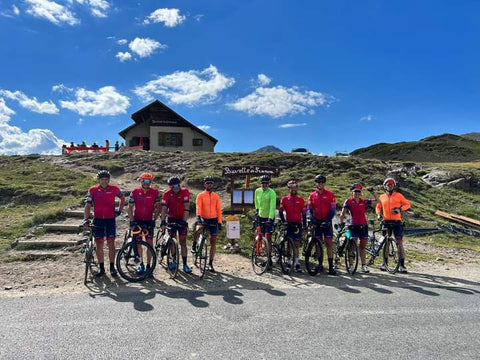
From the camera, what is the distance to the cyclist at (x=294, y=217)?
26.1 feet

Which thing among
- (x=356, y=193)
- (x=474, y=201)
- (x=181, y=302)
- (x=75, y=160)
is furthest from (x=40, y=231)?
(x=474, y=201)

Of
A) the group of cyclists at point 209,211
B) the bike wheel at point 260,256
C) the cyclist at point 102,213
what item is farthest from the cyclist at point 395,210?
the cyclist at point 102,213

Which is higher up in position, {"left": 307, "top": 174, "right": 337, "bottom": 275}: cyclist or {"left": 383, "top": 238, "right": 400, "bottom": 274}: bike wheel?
{"left": 307, "top": 174, "right": 337, "bottom": 275}: cyclist

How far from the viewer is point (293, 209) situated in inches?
314

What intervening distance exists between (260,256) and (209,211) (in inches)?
68.2

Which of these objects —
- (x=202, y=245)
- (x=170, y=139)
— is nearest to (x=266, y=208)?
(x=202, y=245)

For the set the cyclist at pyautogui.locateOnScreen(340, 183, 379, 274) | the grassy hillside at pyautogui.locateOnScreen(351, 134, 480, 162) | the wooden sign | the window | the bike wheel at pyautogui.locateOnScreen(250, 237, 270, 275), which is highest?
the grassy hillside at pyautogui.locateOnScreen(351, 134, 480, 162)

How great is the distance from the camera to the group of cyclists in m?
6.99

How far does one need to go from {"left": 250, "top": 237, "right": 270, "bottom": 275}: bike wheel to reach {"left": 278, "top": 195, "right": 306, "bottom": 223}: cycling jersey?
2.61ft

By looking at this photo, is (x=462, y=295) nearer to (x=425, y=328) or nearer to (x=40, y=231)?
(x=425, y=328)

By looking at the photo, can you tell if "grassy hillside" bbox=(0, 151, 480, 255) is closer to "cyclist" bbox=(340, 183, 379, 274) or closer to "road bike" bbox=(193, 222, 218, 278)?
"road bike" bbox=(193, 222, 218, 278)

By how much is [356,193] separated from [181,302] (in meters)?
4.86

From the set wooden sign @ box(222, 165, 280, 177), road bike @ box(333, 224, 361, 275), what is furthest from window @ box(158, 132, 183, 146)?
road bike @ box(333, 224, 361, 275)

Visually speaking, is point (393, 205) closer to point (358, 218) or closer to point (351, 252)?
point (358, 218)
